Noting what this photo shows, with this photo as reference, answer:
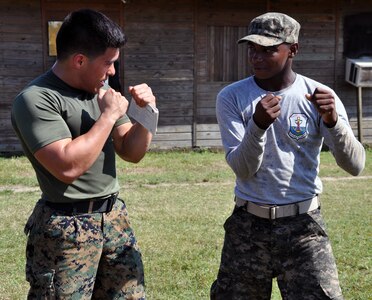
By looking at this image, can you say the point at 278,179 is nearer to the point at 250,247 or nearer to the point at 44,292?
the point at 250,247

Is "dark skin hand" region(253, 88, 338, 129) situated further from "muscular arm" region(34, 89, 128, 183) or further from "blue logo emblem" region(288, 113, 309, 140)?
"muscular arm" region(34, 89, 128, 183)

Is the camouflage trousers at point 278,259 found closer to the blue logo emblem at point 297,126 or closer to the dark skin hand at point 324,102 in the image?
the blue logo emblem at point 297,126

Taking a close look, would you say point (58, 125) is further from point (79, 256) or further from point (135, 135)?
point (79, 256)

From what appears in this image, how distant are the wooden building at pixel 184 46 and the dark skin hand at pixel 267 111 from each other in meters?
10.3

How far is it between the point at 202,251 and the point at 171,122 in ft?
25.3

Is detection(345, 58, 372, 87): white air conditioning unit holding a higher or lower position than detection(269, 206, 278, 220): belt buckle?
lower

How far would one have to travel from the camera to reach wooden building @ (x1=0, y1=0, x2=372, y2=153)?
1284 cm

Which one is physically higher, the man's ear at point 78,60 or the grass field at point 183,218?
the man's ear at point 78,60

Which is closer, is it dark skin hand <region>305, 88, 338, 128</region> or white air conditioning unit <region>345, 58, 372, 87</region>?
dark skin hand <region>305, 88, 338, 128</region>

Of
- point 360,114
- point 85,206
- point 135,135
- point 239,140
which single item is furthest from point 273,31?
point 360,114

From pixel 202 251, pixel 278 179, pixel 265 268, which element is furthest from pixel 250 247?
pixel 202 251

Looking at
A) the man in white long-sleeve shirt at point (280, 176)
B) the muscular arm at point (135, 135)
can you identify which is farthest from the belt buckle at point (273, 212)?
the muscular arm at point (135, 135)

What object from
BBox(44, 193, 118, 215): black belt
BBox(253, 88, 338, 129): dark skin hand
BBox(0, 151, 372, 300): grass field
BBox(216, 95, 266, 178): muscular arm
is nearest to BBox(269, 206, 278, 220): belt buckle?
BBox(216, 95, 266, 178): muscular arm

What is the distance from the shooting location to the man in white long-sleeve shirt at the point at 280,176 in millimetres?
3418
